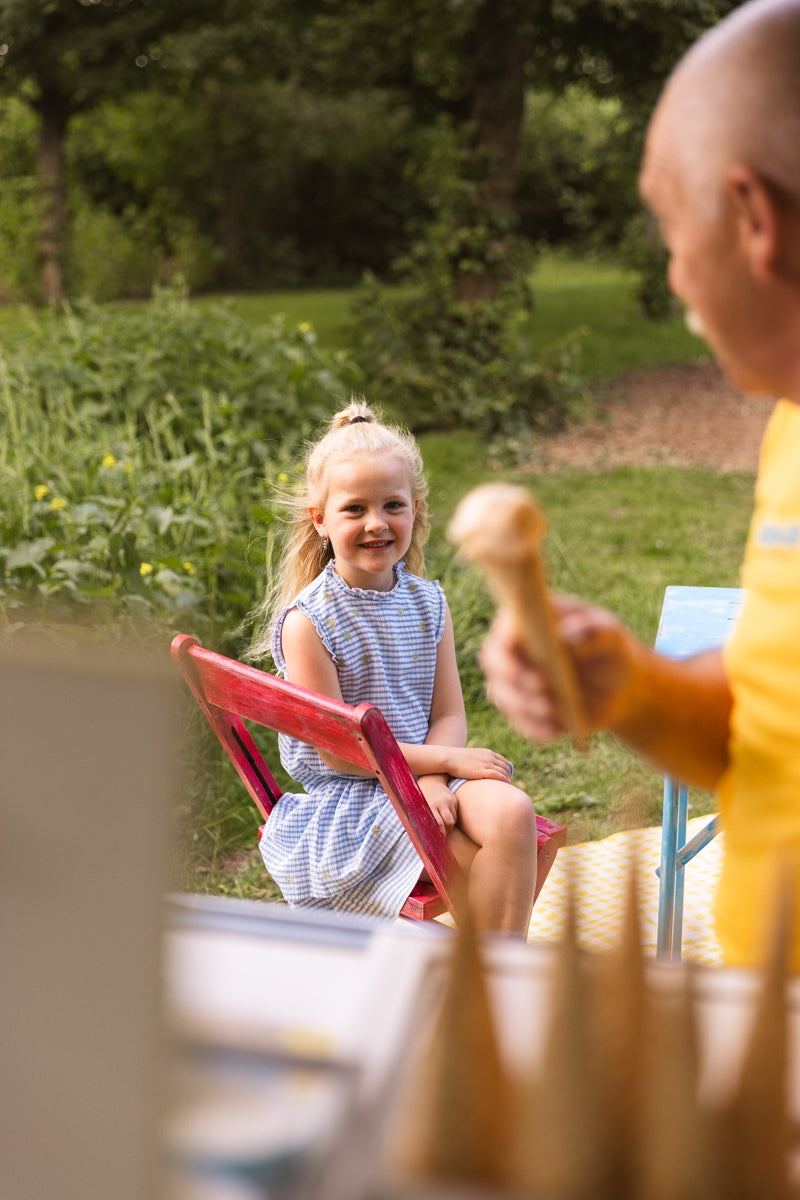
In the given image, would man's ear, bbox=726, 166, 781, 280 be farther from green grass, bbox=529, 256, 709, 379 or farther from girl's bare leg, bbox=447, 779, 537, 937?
green grass, bbox=529, 256, 709, 379

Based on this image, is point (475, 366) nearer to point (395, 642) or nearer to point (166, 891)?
point (395, 642)

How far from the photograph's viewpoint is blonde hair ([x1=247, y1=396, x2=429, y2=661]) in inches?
96.5

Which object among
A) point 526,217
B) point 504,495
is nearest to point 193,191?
point 526,217

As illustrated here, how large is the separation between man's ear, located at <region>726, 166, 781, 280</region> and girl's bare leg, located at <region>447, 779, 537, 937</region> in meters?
1.37

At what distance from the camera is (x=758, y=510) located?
1127mm

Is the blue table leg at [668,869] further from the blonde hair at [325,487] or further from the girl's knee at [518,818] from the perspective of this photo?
the blonde hair at [325,487]

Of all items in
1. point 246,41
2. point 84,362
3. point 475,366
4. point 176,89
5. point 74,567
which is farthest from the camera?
point 176,89

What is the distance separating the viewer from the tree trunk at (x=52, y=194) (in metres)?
12.6

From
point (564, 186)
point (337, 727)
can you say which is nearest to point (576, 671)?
point (337, 727)

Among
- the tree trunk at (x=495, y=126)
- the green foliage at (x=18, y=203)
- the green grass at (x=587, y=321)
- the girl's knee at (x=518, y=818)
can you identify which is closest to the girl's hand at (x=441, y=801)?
the girl's knee at (x=518, y=818)

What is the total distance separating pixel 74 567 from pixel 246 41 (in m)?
8.22

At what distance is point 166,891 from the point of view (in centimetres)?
62

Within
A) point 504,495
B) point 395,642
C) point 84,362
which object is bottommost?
point 395,642

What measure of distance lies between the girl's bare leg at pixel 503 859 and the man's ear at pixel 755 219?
4.50 feet
